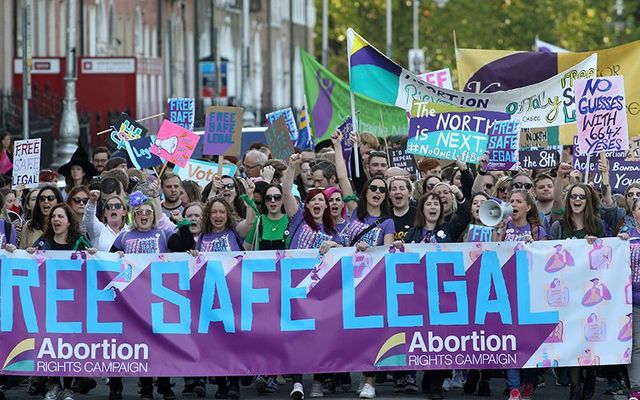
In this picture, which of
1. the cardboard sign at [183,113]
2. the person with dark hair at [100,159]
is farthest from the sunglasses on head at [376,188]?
the cardboard sign at [183,113]

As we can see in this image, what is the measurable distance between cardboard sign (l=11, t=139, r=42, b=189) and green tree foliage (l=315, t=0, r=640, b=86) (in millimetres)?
56141

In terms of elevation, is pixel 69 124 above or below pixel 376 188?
above

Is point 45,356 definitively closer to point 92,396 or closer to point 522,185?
point 92,396

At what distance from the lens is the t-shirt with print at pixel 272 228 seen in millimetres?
14070

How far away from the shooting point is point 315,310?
13477 mm

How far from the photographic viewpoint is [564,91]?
17.4m

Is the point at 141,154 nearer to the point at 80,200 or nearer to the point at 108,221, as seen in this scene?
the point at 80,200

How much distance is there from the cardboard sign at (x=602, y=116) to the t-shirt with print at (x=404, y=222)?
6.51 feet

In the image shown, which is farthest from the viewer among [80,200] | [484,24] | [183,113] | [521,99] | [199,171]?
[484,24]

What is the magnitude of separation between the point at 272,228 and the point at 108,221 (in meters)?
1.27

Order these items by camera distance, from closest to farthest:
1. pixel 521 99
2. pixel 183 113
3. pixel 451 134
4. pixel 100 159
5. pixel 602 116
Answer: pixel 602 116
pixel 451 134
pixel 521 99
pixel 100 159
pixel 183 113

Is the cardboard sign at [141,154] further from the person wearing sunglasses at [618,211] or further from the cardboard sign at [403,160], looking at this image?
the person wearing sunglasses at [618,211]

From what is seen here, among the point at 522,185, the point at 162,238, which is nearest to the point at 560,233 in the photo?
the point at 522,185

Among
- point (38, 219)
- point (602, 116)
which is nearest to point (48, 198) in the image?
point (38, 219)
